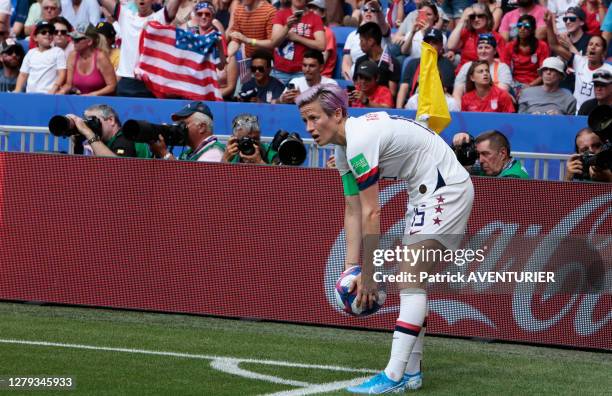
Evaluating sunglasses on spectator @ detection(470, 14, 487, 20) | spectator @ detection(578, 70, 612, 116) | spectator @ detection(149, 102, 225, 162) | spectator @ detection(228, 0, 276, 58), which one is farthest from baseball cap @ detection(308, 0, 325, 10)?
spectator @ detection(149, 102, 225, 162)

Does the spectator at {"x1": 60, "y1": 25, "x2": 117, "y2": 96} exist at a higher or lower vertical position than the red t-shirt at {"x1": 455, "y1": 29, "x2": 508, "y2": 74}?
lower

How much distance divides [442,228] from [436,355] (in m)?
1.79

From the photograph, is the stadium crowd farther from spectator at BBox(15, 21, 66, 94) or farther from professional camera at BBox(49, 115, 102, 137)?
professional camera at BBox(49, 115, 102, 137)

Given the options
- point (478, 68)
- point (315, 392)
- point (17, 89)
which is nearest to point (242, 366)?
point (315, 392)

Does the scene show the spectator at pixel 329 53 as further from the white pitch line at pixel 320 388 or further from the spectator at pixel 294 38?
the white pitch line at pixel 320 388

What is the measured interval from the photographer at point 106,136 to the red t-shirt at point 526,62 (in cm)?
524

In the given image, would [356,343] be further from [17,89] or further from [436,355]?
[17,89]

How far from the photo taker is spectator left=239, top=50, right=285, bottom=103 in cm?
1412

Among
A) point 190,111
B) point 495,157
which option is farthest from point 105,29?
point 495,157

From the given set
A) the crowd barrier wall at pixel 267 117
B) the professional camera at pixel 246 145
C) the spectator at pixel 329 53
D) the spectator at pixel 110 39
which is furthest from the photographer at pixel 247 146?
the spectator at pixel 110 39

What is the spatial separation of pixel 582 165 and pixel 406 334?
3047 mm

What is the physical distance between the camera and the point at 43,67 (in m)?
15.9

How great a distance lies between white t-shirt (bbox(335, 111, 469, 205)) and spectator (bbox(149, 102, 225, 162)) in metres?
3.55

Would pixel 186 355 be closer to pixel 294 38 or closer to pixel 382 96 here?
pixel 382 96
